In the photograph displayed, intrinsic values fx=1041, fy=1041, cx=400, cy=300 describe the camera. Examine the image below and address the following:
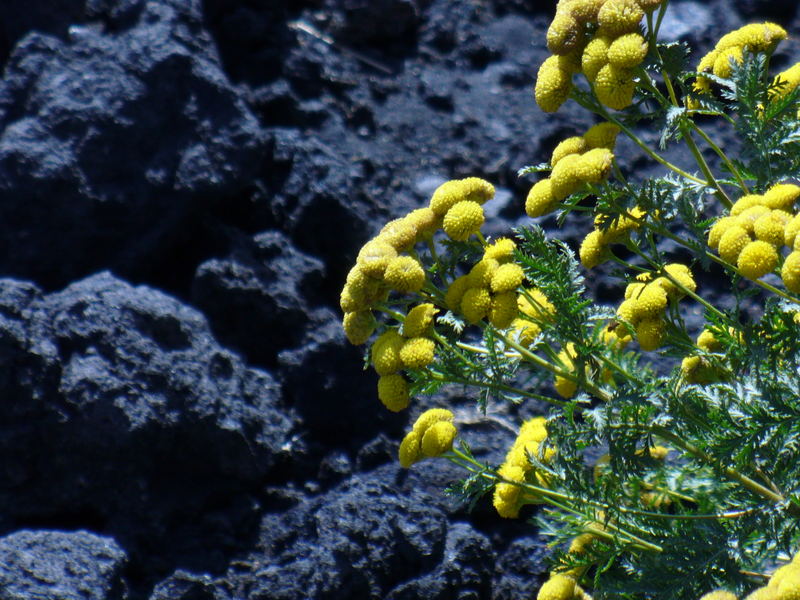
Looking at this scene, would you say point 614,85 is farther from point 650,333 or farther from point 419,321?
point 419,321

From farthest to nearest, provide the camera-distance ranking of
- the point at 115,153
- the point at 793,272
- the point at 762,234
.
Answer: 1. the point at 115,153
2. the point at 762,234
3. the point at 793,272

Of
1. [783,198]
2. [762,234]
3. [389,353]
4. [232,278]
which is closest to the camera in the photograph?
[762,234]

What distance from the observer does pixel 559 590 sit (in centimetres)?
321

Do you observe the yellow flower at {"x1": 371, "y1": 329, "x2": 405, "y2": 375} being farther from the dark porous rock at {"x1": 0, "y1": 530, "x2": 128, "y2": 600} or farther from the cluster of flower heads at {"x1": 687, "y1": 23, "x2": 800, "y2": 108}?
the dark porous rock at {"x1": 0, "y1": 530, "x2": 128, "y2": 600}

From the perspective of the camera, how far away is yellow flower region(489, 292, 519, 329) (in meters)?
2.84

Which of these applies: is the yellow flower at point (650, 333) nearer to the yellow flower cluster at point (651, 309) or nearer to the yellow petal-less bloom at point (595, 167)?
the yellow flower cluster at point (651, 309)

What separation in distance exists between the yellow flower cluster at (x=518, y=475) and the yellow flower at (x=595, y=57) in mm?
1092

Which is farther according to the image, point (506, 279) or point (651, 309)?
point (651, 309)

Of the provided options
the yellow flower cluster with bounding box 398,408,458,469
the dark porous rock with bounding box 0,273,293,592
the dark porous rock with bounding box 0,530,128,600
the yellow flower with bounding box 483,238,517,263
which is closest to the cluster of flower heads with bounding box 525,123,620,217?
the yellow flower with bounding box 483,238,517,263

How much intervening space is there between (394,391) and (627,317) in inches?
28.0

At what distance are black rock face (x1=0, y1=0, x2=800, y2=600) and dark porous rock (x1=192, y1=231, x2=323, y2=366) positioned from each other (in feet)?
0.03

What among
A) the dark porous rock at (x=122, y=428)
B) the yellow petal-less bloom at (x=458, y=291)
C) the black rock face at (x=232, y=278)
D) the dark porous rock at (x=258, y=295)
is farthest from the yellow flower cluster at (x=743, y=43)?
the dark porous rock at (x=122, y=428)

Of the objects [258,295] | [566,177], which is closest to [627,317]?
[566,177]

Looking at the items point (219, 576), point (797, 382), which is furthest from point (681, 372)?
point (219, 576)
